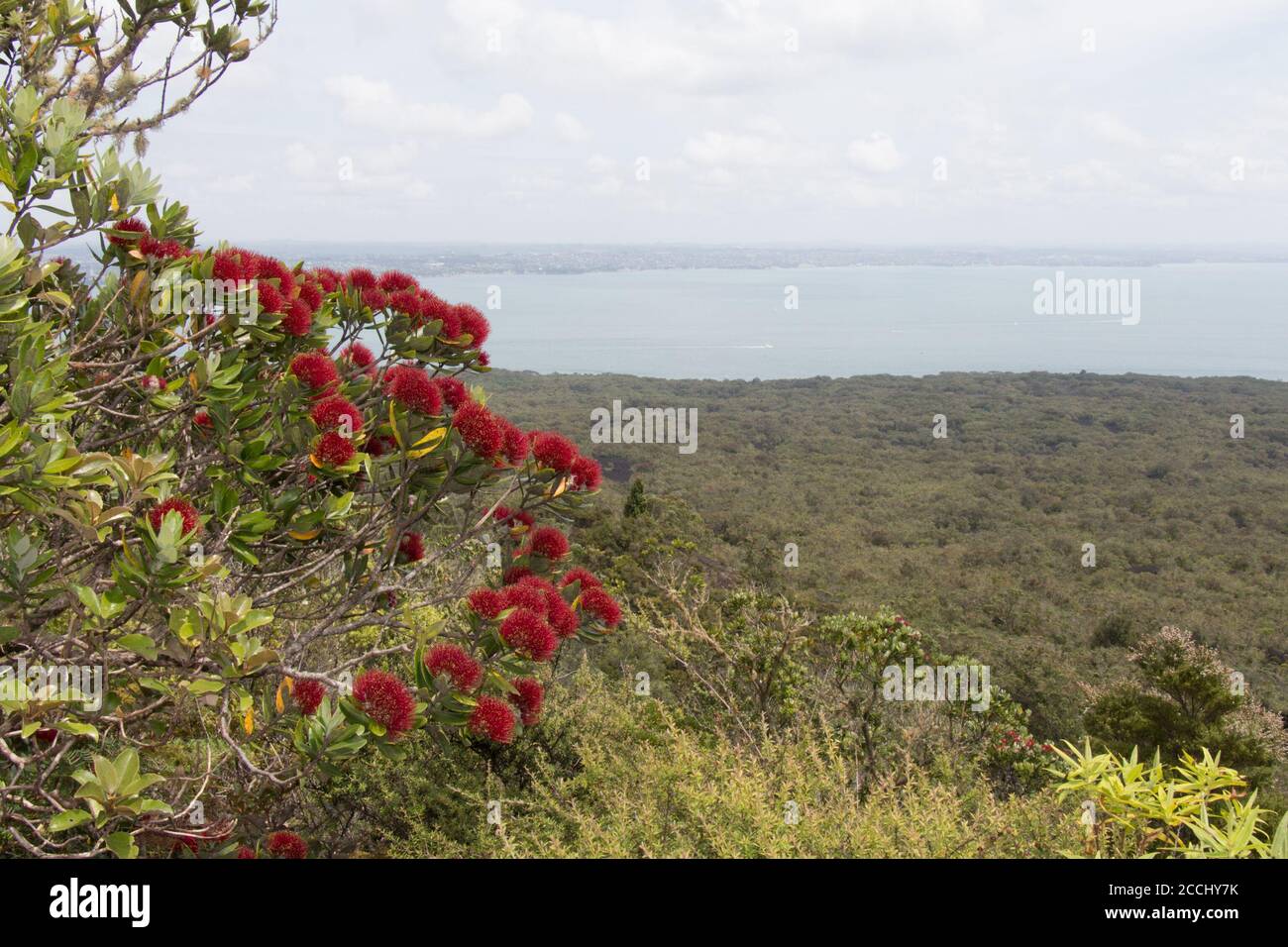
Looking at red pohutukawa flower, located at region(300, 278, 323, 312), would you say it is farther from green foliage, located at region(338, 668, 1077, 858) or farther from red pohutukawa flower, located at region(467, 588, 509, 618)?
green foliage, located at region(338, 668, 1077, 858)

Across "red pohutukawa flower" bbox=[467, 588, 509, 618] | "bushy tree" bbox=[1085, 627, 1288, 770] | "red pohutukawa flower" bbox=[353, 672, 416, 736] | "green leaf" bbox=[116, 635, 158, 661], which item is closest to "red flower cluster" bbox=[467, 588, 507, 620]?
"red pohutukawa flower" bbox=[467, 588, 509, 618]

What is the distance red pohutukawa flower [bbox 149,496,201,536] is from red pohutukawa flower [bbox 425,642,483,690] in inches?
19.1

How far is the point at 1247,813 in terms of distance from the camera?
4.97 ft

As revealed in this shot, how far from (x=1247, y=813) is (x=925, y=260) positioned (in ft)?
413

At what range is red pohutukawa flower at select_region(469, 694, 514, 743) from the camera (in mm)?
1591

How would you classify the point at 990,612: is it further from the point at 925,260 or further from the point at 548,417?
the point at 925,260

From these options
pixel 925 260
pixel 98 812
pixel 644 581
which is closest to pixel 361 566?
pixel 98 812

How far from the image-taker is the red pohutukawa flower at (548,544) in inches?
80.8

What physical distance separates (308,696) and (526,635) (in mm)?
456

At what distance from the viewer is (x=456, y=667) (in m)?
1.56

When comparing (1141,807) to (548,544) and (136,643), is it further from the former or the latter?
(136,643)

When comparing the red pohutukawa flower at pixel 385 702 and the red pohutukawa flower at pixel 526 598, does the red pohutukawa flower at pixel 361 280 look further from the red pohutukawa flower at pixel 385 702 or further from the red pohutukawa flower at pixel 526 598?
the red pohutukawa flower at pixel 385 702

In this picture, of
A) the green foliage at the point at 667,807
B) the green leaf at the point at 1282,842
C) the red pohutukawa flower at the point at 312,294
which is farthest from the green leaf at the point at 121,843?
the green leaf at the point at 1282,842
